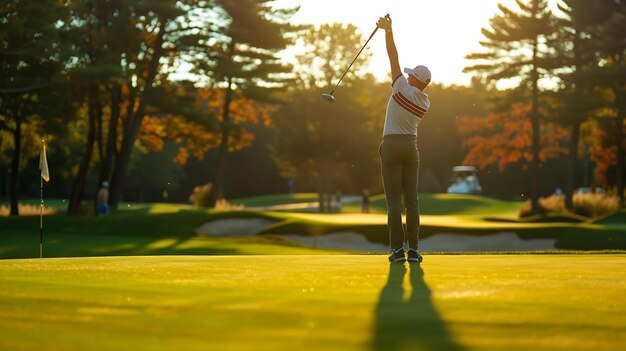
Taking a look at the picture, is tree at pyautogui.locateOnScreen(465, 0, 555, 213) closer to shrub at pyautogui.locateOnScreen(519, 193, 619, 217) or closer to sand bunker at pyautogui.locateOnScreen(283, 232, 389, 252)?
shrub at pyautogui.locateOnScreen(519, 193, 619, 217)

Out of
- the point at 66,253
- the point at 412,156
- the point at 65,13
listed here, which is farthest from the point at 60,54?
the point at 412,156

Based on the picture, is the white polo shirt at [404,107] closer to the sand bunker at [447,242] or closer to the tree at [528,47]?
the sand bunker at [447,242]

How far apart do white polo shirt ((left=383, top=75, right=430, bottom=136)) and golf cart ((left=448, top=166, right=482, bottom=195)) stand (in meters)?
73.3

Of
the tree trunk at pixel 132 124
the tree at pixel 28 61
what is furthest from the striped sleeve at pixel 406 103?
the tree trunk at pixel 132 124

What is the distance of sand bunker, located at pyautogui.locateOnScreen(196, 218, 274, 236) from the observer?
32.0m

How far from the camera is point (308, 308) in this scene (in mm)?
6016

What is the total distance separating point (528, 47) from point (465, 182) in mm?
33999

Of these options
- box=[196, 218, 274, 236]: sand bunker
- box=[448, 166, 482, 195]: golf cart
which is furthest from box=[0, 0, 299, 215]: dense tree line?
box=[448, 166, 482, 195]: golf cart

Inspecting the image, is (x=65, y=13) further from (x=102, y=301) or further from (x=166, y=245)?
(x=102, y=301)

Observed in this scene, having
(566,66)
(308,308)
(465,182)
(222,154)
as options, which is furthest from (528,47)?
(308,308)

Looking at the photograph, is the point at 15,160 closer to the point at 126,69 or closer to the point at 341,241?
the point at 126,69

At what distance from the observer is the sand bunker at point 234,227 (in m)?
32.0

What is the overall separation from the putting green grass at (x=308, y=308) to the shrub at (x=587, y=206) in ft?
133

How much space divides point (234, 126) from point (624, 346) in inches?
1755
